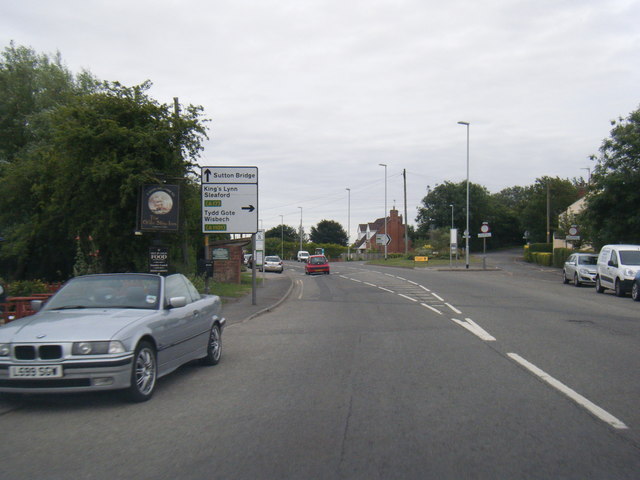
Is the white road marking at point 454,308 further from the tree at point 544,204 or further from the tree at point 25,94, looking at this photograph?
the tree at point 544,204

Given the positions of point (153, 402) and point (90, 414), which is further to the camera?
point (153, 402)

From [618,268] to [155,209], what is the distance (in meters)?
16.5

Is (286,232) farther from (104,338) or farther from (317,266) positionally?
(104,338)

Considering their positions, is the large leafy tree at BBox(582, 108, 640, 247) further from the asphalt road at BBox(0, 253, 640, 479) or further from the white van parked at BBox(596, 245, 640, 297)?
the asphalt road at BBox(0, 253, 640, 479)

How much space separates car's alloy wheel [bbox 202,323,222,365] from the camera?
351 inches

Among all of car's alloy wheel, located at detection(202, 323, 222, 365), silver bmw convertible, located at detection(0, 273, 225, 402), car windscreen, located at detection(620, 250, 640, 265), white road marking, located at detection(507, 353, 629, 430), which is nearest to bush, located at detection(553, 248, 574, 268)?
car windscreen, located at detection(620, 250, 640, 265)

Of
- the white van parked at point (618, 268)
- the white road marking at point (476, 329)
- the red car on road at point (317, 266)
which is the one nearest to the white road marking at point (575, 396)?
the white road marking at point (476, 329)

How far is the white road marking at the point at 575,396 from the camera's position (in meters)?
5.68

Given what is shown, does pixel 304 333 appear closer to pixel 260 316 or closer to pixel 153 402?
pixel 260 316

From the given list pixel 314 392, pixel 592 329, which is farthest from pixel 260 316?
pixel 314 392

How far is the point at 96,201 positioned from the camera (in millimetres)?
17016

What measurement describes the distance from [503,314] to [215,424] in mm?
11344

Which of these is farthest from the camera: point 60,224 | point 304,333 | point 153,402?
point 60,224

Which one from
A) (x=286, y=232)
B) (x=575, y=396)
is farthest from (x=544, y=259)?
(x=286, y=232)
